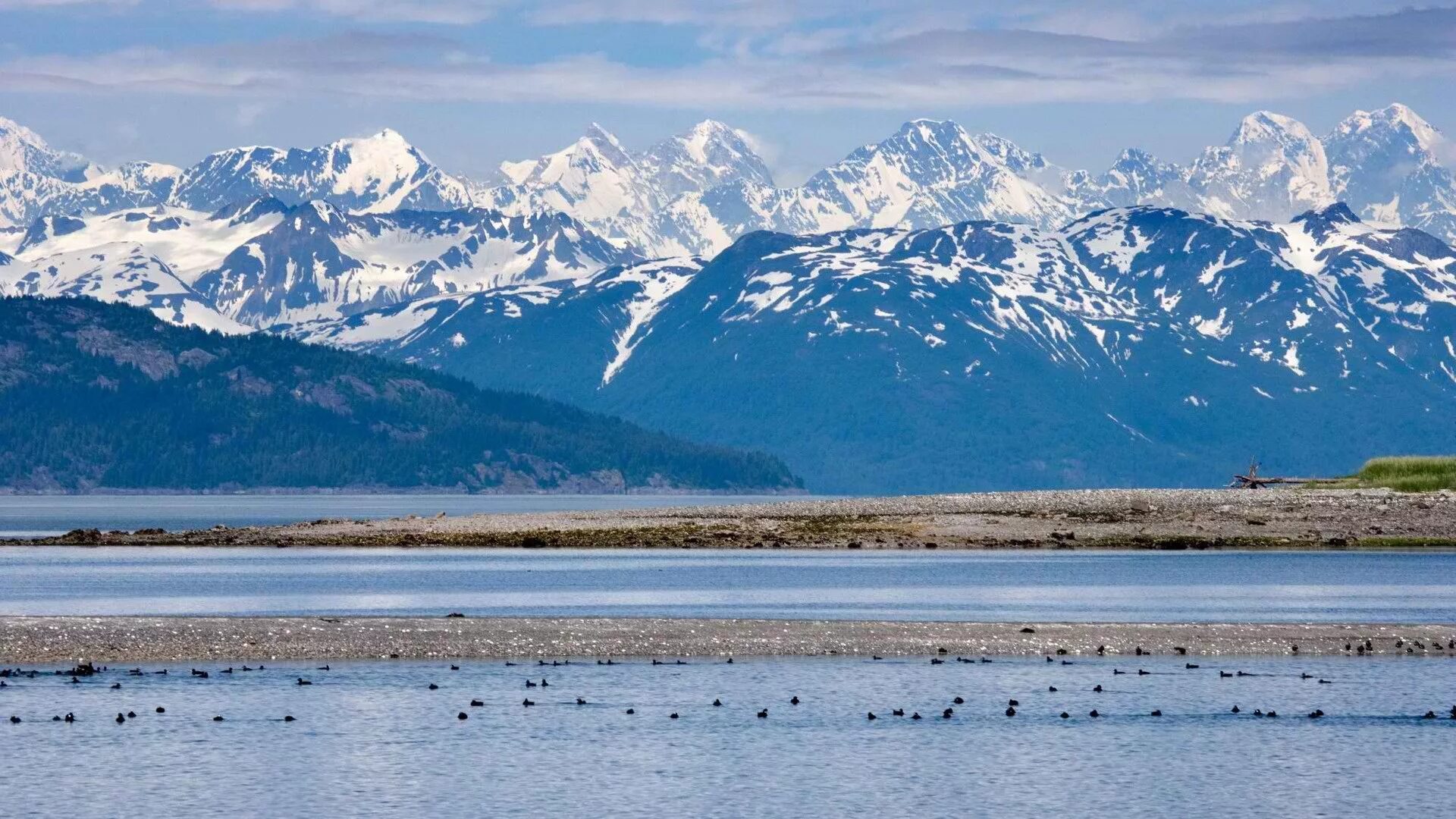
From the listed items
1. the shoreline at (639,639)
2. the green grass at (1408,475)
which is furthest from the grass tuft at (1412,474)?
the shoreline at (639,639)

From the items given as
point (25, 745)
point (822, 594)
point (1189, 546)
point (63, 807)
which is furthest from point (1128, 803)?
point (1189, 546)

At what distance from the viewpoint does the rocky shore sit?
438 ft

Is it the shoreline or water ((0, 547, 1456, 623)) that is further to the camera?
water ((0, 547, 1456, 623))

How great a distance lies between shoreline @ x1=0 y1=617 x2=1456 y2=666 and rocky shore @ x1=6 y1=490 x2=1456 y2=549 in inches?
2325

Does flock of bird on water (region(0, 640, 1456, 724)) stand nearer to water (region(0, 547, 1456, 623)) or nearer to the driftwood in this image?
water (region(0, 547, 1456, 623))

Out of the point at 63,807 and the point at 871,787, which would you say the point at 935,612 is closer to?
the point at 871,787

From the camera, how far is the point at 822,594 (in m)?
92.6

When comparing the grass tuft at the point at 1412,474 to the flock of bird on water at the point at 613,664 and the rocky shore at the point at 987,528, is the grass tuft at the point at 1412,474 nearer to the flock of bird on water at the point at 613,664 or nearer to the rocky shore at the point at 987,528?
the rocky shore at the point at 987,528

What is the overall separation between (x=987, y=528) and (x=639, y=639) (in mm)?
74656

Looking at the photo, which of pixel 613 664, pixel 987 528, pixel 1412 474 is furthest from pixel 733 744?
pixel 1412 474

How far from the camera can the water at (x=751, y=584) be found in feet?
269

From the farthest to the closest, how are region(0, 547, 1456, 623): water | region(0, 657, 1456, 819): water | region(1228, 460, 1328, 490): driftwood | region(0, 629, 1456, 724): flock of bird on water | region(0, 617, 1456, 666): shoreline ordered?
1. region(1228, 460, 1328, 490): driftwood
2. region(0, 547, 1456, 623): water
3. region(0, 617, 1456, 666): shoreline
4. region(0, 629, 1456, 724): flock of bird on water
5. region(0, 657, 1456, 819): water

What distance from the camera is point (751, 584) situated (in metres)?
101

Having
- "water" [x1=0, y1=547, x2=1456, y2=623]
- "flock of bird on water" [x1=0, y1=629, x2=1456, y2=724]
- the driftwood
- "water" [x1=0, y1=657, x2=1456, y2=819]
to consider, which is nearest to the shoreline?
"flock of bird on water" [x1=0, y1=629, x2=1456, y2=724]
